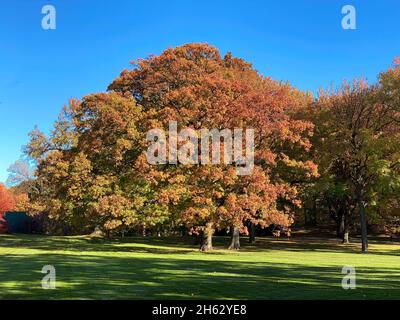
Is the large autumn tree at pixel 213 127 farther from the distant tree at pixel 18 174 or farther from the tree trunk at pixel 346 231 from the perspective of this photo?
the distant tree at pixel 18 174

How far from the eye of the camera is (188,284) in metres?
12.3

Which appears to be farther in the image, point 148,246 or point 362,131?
point 148,246

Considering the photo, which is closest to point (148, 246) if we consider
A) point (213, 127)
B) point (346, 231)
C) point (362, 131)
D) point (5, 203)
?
point (213, 127)

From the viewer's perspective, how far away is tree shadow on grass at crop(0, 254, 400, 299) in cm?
1054

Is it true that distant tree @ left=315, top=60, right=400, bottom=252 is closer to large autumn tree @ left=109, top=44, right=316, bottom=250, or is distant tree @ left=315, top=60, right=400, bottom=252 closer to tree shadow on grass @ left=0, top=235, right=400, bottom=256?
tree shadow on grass @ left=0, top=235, right=400, bottom=256

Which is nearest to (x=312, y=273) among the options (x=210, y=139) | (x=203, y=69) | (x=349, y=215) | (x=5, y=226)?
(x=210, y=139)

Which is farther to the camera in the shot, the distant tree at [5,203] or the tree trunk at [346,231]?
the distant tree at [5,203]

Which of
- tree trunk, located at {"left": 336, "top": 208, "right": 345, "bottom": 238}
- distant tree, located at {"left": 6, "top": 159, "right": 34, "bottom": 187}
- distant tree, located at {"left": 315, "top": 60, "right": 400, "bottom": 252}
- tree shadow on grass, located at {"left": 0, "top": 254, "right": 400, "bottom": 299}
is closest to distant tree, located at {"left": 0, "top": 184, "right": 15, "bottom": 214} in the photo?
distant tree, located at {"left": 6, "top": 159, "right": 34, "bottom": 187}

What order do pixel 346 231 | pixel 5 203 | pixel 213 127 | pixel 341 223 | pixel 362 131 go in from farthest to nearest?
pixel 5 203 → pixel 341 223 → pixel 346 231 → pixel 362 131 → pixel 213 127

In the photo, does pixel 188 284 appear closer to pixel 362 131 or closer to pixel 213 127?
pixel 213 127

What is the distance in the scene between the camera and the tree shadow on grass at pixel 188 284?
1054 cm

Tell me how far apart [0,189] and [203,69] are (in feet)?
139

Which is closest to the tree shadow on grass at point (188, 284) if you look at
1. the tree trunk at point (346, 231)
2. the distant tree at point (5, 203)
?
the tree trunk at point (346, 231)

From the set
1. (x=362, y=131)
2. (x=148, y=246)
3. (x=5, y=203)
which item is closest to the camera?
(x=362, y=131)
